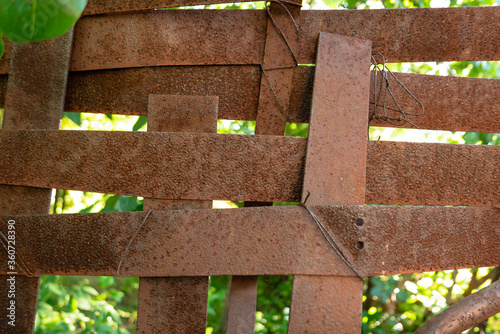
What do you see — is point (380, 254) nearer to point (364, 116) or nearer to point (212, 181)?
point (364, 116)

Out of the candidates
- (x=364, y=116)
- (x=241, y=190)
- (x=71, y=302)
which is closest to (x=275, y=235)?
(x=241, y=190)

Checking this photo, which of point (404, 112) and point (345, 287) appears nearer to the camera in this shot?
point (345, 287)

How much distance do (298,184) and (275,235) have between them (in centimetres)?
16

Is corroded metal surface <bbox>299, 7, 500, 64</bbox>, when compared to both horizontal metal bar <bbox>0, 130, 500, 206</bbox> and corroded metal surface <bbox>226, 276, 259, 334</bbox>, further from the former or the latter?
corroded metal surface <bbox>226, 276, 259, 334</bbox>

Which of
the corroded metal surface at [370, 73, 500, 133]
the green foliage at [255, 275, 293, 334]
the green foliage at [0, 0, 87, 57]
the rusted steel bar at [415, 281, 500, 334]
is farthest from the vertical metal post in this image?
the green foliage at [255, 275, 293, 334]

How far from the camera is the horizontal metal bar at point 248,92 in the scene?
119 cm

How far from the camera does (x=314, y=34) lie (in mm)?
1195

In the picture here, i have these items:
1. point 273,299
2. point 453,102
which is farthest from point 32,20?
point 273,299

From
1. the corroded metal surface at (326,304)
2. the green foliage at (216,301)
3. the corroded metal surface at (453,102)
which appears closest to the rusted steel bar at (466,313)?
the corroded metal surface at (326,304)

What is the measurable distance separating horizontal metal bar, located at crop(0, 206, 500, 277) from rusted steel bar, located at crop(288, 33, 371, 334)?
0.14 feet

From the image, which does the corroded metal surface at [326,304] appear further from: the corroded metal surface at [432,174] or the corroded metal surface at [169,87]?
the corroded metal surface at [169,87]

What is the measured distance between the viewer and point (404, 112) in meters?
1.20

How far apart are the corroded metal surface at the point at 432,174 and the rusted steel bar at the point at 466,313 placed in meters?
0.25

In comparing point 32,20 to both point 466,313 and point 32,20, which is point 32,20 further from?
point 466,313
